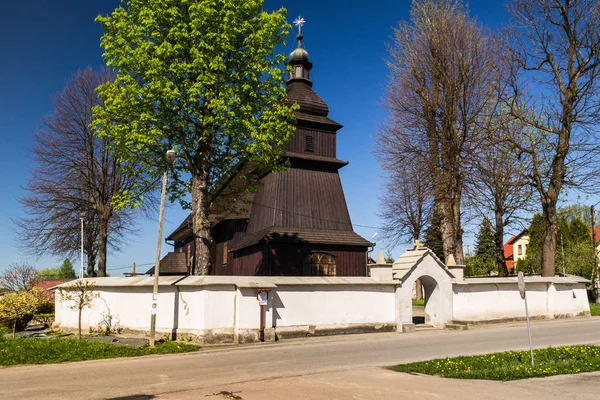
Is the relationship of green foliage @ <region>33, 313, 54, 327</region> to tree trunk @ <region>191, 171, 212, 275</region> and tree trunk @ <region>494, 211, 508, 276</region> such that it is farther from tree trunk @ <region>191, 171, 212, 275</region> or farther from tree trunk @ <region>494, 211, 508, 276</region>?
tree trunk @ <region>494, 211, 508, 276</region>

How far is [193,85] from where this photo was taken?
18.8 metres

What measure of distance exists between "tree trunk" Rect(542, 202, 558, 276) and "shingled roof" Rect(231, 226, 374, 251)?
30.8 ft

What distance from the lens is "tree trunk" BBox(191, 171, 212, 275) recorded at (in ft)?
63.8

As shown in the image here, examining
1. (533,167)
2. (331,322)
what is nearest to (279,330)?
(331,322)

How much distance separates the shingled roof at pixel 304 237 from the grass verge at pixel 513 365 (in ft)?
51.5

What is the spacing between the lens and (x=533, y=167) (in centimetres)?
2727

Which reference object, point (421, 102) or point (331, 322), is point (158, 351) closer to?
point (331, 322)

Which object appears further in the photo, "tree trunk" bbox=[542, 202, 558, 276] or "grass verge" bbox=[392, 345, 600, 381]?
"tree trunk" bbox=[542, 202, 558, 276]

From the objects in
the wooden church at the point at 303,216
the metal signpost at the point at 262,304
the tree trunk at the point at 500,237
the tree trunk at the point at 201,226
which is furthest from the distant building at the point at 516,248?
the metal signpost at the point at 262,304

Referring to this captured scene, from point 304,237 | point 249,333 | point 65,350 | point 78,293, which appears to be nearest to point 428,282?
point 304,237

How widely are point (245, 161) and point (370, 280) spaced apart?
24.3 ft

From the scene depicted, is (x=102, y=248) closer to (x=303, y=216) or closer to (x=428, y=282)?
(x=303, y=216)

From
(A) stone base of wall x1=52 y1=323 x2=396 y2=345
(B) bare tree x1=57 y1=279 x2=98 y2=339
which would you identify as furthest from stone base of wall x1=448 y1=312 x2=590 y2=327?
(B) bare tree x1=57 y1=279 x2=98 y2=339

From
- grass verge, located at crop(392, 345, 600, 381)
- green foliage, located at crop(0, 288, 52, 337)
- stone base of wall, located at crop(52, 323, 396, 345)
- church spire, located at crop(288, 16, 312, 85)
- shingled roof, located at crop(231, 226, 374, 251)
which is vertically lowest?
grass verge, located at crop(392, 345, 600, 381)
